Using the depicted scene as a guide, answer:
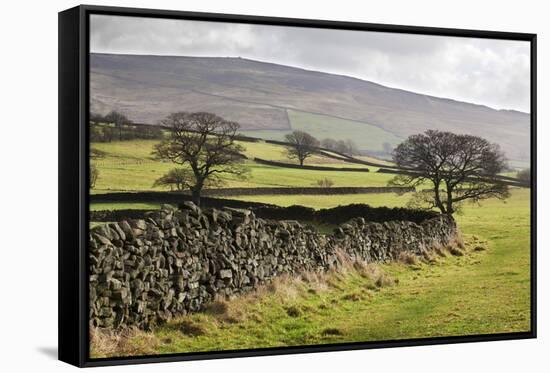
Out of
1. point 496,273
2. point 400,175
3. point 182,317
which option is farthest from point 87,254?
point 496,273

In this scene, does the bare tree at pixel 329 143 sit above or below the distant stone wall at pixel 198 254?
above

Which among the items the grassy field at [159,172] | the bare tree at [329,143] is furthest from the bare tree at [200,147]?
the bare tree at [329,143]

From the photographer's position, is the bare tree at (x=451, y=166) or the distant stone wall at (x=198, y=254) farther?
the bare tree at (x=451, y=166)

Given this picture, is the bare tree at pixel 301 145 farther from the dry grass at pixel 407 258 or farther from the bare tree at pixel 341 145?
the dry grass at pixel 407 258

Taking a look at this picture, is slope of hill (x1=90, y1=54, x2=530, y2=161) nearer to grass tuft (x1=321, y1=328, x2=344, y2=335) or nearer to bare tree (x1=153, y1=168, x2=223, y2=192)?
bare tree (x1=153, y1=168, x2=223, y2=192)

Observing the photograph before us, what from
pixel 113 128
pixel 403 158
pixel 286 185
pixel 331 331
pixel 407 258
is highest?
pixel 113 128

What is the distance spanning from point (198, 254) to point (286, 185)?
1.13 meters

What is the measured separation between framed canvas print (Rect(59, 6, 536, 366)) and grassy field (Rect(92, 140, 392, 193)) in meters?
0.01

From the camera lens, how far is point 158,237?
35.5 feet

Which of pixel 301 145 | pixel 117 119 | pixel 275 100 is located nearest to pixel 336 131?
pixel 301 145

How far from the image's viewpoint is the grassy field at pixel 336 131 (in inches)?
451

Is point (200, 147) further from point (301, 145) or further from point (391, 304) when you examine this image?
point (391, 304)

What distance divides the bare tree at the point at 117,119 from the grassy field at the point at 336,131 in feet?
4.06

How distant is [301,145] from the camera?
38.0ft
